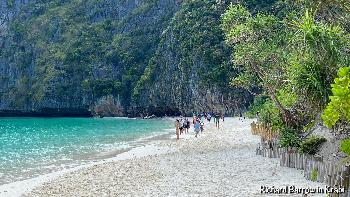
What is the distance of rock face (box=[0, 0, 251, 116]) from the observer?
8975cm

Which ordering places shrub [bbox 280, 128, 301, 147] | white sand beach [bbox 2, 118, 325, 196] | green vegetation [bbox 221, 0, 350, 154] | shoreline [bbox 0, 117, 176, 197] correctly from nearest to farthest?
green vegetation [bbox 221, 0, 350, 154] → white sand beach [bbox 2, 118, 325, 196] → shoreline [bbox 0, 117, 176, 197] → shrub [bbox 280, 128, 301, 147]

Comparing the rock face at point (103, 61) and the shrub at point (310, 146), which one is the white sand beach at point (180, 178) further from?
the rock face at point (103, 61)

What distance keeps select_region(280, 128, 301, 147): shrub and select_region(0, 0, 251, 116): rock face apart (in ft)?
216

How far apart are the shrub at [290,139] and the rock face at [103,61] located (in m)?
65.9

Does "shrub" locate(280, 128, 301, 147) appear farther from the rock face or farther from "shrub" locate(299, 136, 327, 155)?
the rock face

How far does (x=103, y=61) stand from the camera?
4104 inches

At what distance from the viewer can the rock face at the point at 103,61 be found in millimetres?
89750

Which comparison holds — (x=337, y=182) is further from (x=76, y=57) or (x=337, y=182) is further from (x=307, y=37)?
(x=76, y=57)

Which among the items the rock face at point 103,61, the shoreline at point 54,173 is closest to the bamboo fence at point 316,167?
the shoreline at point 54,173

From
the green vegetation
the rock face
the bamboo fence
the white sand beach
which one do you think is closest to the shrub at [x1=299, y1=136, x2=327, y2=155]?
the green vegetation

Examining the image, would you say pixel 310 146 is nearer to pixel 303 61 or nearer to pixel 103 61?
pixel 303 61

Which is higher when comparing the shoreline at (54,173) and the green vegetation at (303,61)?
the green vegetation at (303,61)

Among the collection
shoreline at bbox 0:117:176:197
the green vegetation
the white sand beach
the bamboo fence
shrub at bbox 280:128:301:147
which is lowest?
shoreline at bbox 0:117:176:197

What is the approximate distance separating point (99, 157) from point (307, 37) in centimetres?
1661
